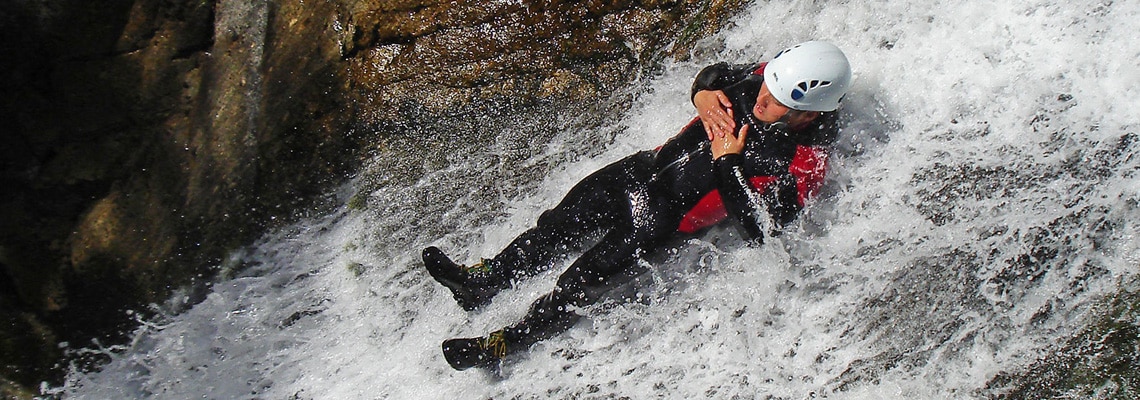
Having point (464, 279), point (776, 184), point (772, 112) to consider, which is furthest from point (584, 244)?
point (772, 112)

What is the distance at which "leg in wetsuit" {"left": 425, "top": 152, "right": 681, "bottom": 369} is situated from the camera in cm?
403

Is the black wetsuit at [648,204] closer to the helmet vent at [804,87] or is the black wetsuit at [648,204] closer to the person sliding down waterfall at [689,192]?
the person sliding down waterfall at [689,192]

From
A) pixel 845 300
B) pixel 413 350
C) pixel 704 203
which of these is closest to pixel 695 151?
pixel 704 203

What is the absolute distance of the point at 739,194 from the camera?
3.76 metres

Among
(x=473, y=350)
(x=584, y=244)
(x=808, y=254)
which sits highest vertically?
(x=584, y=244)

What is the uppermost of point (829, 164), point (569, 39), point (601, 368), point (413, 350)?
point (569, 39)

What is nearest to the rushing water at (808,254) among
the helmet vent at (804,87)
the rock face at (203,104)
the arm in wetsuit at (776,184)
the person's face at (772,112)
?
the rock face at (203,104)

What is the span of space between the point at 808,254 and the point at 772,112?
0.86 m

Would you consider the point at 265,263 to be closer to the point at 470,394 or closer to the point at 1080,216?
the point at 470,394

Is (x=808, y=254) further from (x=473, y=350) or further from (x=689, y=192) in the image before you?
(x=473, y=350)

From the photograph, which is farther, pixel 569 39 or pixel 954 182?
pixel 569 39

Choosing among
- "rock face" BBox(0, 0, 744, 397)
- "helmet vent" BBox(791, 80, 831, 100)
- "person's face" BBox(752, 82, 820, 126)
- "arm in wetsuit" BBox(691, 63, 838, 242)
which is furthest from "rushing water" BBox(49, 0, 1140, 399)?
"helmet vent" BBox(791, 80, 831, 100)

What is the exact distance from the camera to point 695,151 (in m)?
3.99

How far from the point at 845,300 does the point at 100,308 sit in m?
4.67
